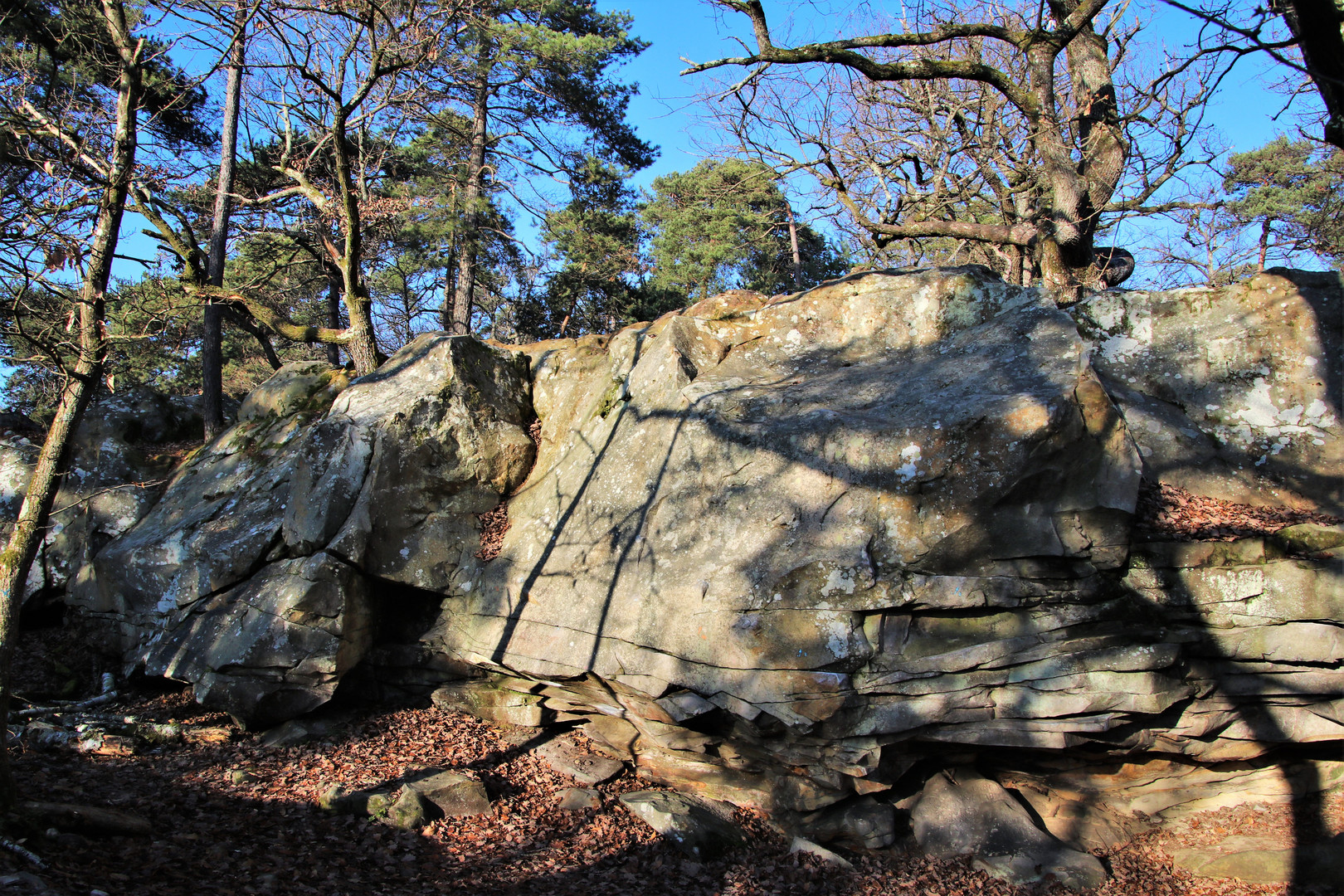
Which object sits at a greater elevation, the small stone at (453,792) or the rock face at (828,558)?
the rock face at (828,558)

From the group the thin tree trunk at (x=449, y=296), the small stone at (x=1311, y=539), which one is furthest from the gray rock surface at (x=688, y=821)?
the thin tree trunk at (x=449, y=296)

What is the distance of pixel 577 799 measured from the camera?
8391 millimetres

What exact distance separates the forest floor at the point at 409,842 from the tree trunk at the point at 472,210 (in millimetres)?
10790

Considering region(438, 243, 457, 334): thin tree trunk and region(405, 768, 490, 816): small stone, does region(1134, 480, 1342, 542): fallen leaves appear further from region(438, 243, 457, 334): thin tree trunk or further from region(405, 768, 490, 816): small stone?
region(438, 243, 457, 334): thin tree trunk

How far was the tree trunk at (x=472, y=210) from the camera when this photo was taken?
17.2 metres

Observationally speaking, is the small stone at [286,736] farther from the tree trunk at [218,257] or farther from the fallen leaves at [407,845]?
the tree trunk at [218,257]

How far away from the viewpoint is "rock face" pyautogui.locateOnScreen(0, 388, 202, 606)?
1242cm

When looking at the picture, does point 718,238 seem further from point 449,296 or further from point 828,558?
point 828,558

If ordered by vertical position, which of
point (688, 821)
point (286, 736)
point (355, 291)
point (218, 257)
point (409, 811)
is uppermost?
point (218, 257)

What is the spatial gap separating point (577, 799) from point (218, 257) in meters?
13.2

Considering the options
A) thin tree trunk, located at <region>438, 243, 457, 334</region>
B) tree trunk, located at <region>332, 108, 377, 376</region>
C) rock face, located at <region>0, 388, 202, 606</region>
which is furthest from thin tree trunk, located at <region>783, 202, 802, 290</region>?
rock face, located at <region>0, 388, 202, 606</region>

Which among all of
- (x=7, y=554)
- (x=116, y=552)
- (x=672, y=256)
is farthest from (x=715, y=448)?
(x=672, y=256)

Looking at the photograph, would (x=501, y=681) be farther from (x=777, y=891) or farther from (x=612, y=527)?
(x=777, y=891)

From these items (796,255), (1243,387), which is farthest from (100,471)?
(796,255)
